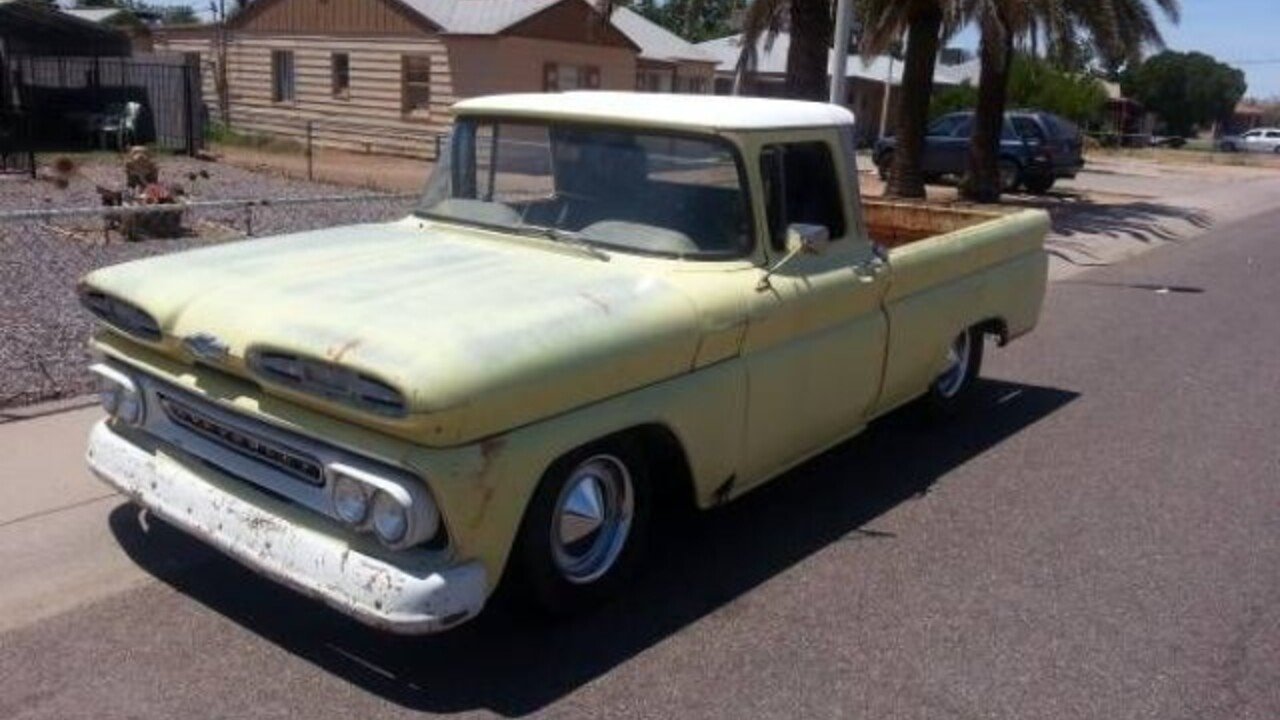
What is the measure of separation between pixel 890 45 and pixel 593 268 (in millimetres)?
16367

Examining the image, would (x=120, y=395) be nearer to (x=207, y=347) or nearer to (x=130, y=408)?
(x=130, y=408)

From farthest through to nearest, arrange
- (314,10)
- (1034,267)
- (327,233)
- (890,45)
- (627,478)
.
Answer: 1. (314,10)
2. (890,45)
3. (1034,267)
4. (327,233)
5. (627,478)

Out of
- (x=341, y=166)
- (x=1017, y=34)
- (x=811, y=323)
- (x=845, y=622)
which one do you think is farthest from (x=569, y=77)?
(x=845, y=622)

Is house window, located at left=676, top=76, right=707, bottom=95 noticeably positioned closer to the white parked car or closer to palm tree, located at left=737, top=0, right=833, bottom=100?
palm tree, located at left=737, top=0, right=833, bottom=100

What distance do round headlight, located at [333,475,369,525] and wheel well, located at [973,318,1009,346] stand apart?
4185mm

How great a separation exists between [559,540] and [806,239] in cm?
152

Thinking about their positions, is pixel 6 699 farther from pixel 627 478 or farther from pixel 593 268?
pixel 593 268

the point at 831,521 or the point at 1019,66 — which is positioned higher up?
the point at 1019,66

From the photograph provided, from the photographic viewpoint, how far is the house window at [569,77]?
91.7 ft

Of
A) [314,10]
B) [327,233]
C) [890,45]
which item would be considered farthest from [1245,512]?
[314,10]

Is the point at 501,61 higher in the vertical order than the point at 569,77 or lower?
higher

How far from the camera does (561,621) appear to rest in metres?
4.17

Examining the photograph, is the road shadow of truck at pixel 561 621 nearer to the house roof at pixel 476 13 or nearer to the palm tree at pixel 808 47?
the palm tree at pixel 808 47

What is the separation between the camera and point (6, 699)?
3.59 m
